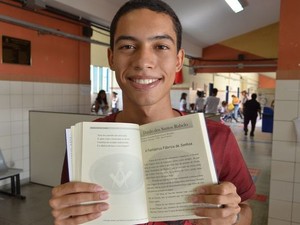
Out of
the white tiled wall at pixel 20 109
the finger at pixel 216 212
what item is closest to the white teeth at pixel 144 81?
the finger at pixel 216 212

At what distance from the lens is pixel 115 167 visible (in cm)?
68

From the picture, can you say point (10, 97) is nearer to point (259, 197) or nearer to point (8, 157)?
point (8, 157)

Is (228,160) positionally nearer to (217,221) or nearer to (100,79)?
(217,221)

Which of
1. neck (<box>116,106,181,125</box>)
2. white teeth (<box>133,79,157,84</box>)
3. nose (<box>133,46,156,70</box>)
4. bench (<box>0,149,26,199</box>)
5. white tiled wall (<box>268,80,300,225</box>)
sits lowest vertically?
bench (<box>0,149,26,199</box>)

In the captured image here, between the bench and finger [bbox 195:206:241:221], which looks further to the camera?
the bench

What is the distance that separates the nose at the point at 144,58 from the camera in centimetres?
76

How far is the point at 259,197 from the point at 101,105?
3.90 m

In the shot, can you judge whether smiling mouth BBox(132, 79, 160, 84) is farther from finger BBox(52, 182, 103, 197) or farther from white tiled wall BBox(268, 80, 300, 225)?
white tiled wall BBox(268, 80, 300, 225)

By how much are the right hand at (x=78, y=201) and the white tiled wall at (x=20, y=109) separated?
350 centimetres

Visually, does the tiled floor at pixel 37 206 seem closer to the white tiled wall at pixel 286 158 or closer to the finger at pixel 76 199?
the white tiled wall at pixel 286 158

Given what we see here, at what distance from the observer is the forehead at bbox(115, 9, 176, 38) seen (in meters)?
0.78

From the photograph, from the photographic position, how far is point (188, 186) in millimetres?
668

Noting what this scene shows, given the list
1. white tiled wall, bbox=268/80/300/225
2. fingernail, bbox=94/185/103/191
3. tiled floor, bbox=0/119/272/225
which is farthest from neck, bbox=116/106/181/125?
tiled floor, bbox=0/119/272/225

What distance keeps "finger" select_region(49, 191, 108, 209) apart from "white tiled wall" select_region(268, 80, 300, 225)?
7.86 ft
